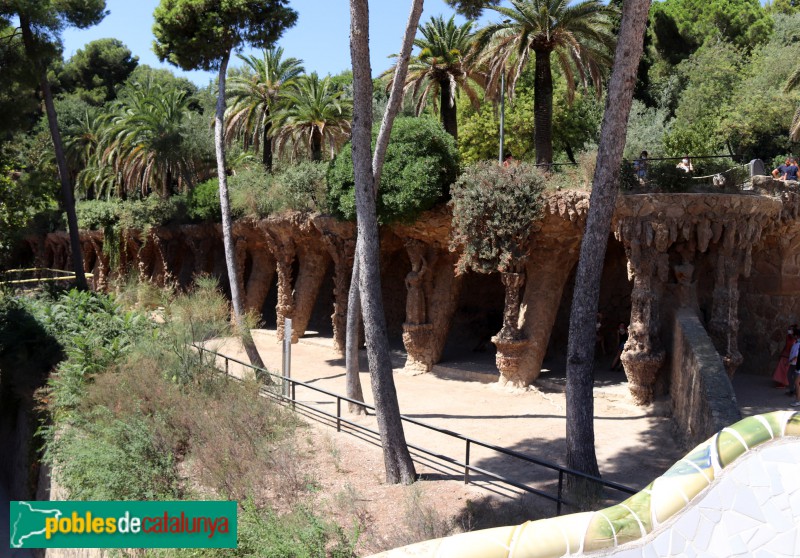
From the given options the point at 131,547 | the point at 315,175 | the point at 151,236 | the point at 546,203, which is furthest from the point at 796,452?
the point at 151,236

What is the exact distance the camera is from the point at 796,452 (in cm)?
434

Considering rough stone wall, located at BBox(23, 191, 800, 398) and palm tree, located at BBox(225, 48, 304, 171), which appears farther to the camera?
palm tree, located at BBox(225, 48, 304, 171)

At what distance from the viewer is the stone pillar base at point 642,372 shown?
13.5 meters

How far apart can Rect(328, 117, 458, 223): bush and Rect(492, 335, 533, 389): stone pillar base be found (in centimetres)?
381

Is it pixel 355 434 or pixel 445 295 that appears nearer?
pixel 355 434

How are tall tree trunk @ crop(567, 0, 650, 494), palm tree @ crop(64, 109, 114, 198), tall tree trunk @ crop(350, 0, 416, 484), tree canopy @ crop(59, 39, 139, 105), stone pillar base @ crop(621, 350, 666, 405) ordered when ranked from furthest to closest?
tree canopy @ crop(59, 39, 139, 105)
palm tree @ crop(64, 109, 114, 198)
stone pillar base @ crop(621, 350, 666, 405)
tall tree trunk @ crop(350, 0, 416, 484)
tall tree trunk @ crop(567, 0, 650, 494)

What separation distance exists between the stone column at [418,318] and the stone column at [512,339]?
2858 mm

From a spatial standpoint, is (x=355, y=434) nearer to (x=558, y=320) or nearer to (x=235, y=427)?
(x=235, y=427)

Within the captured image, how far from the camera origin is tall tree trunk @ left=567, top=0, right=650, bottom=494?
8.84 metres

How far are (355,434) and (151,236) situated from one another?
866 inches

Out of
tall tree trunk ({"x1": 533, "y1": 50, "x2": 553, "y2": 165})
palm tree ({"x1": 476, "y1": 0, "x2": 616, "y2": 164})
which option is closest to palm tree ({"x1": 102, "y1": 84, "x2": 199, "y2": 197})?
palm tree ({"x1": 476, "y1": 0, "x2": 616, "y2": 164})

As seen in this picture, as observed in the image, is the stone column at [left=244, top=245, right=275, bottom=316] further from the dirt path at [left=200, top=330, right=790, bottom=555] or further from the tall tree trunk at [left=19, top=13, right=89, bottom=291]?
the dirt path at [left=200, top=330, right=790, bottom=555]

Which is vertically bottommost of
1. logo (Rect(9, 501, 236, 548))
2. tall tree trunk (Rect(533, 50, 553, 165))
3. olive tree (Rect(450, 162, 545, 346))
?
logo (Rect(9, 501, 236, 548))

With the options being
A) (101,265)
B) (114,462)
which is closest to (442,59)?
(114,462)
